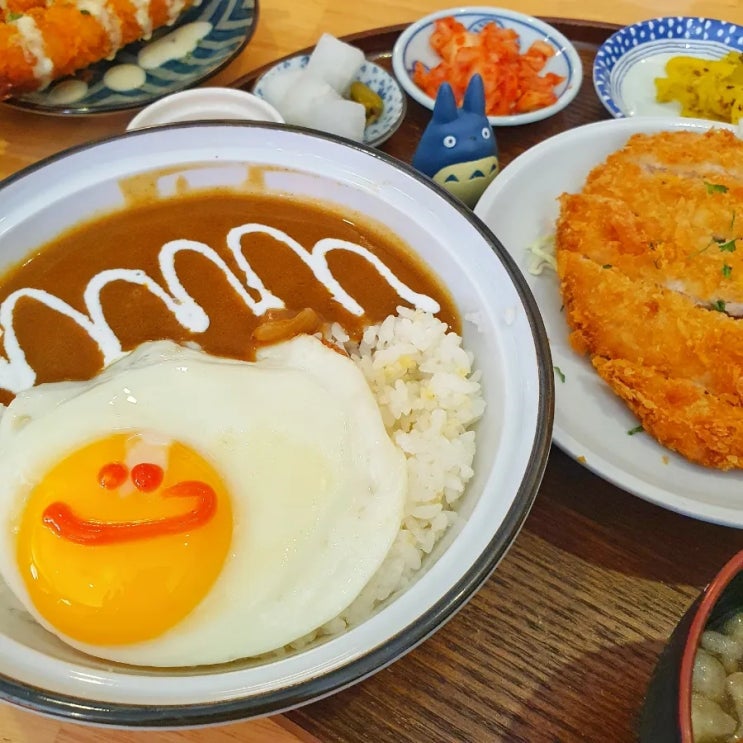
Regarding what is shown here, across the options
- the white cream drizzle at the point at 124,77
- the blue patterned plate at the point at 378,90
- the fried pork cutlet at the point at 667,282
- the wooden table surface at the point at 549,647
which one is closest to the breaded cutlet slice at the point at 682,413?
the fried pork cutlet at the point at 667,282

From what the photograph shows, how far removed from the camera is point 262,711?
1.13 m

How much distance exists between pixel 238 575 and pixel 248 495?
17cm

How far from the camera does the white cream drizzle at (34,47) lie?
2.41m

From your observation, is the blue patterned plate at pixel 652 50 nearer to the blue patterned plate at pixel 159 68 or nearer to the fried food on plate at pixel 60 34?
the blue patterned plate at pixel 159 68

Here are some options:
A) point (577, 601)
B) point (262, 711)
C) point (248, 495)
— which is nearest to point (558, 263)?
point (577, 601)

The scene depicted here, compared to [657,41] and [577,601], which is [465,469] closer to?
[577,601]

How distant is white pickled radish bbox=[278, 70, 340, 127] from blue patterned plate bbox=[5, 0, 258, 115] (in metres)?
0.37

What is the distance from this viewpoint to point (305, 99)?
2436mm

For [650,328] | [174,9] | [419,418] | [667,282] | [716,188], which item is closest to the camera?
[419,418]

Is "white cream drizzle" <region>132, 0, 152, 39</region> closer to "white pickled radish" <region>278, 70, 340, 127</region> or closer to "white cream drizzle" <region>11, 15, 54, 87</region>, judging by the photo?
"white cream drizzle" <region>11, 15, 54, 87</region>

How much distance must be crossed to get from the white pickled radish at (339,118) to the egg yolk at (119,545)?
1.49 m

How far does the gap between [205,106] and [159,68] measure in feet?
1.36

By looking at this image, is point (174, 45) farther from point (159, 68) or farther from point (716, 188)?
point (716, 188)

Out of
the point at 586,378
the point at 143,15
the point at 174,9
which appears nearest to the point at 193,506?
the point at 586,378
